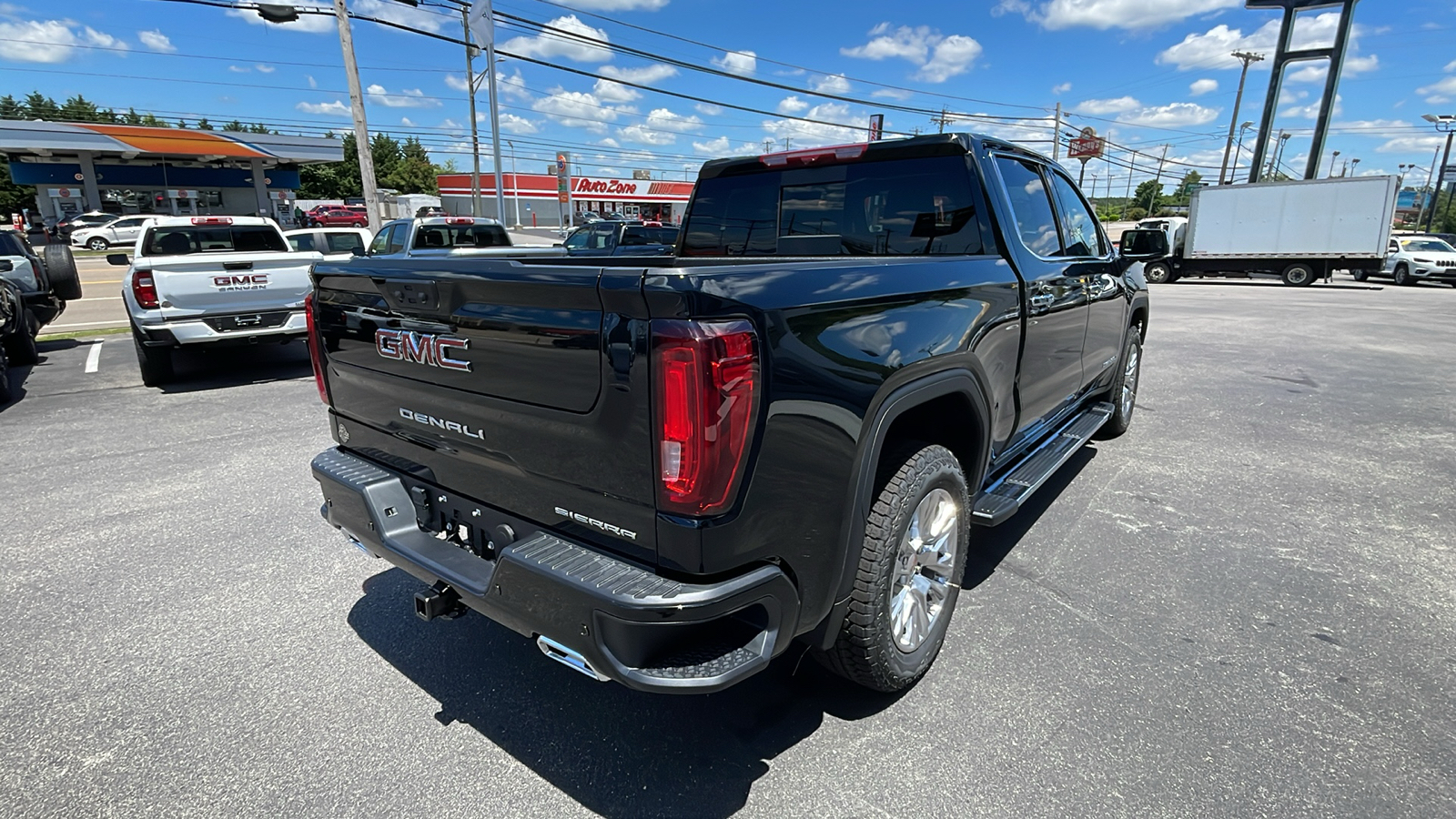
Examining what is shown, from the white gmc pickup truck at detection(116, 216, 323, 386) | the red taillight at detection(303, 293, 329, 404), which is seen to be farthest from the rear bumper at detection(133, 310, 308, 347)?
the red taillight at detection(303, 293, 329, 404)

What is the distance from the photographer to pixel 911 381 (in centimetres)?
232

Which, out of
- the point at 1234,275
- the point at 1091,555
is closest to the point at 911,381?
the point at 1091,555

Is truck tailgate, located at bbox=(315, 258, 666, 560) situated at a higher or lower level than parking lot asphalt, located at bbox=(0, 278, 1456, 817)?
higher

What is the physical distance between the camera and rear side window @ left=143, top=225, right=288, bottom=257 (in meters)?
8.17

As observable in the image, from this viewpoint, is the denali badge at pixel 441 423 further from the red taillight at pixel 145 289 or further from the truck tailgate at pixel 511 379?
the red taillight at pixel 145 289

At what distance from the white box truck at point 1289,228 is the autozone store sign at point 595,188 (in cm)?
5066

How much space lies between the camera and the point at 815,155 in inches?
143

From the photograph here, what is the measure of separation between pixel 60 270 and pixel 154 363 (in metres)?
3.59

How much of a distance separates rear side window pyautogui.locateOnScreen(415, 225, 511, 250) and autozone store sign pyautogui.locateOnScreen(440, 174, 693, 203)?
56.4 metres

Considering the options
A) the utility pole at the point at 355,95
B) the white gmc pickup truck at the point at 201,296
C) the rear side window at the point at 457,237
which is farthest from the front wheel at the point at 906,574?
the utility pole at the point at 355,95

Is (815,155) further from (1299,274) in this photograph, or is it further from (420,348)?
(1299,274)

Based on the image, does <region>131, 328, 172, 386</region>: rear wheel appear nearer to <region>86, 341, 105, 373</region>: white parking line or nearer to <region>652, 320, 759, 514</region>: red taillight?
<region>86, 341, 105, 373</region>: white parking line

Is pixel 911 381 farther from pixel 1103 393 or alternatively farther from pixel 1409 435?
pixel 1409 435

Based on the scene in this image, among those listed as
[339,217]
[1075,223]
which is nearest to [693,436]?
[1075,223]
